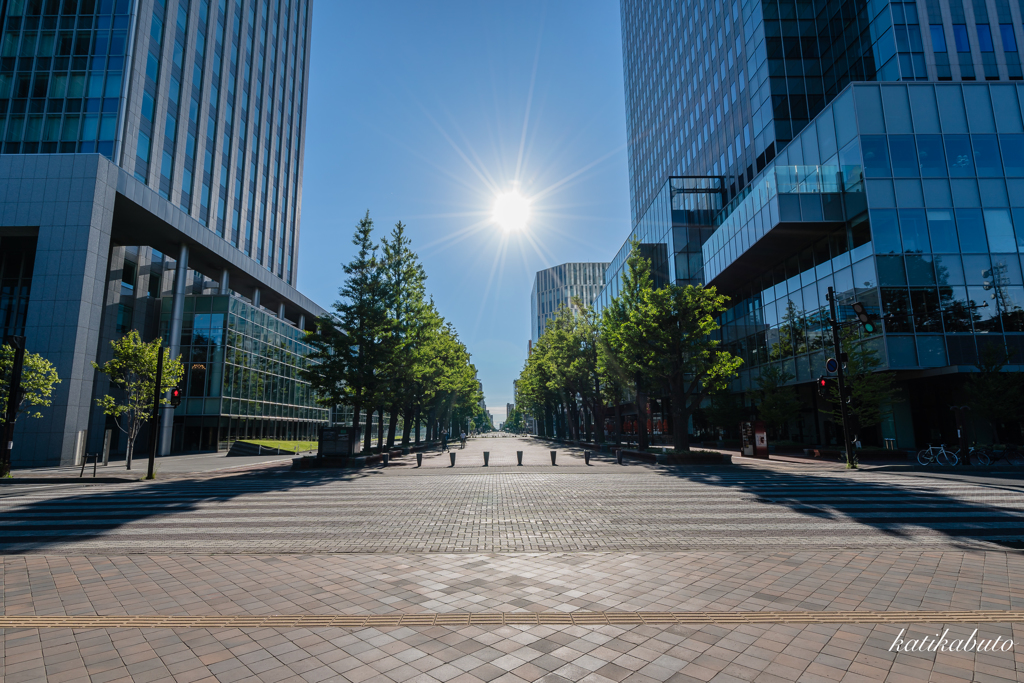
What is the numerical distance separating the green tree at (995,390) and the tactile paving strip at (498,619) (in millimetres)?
24792

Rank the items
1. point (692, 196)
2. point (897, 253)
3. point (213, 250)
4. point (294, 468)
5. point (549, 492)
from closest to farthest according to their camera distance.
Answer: point (549, 492) → point (294, 468) → point (897, 253) → point (213, 250) → point (692, 196)

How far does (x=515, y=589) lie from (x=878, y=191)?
103ft

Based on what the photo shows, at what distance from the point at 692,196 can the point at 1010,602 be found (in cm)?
4831

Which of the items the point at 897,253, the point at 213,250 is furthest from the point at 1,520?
the point at 897,253

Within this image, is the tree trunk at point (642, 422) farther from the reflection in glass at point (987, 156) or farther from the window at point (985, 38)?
the window at point (985, 38)

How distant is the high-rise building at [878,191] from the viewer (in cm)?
2705

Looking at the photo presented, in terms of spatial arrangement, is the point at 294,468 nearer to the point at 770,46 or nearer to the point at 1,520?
the point at 1,520

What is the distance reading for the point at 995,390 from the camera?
23.5 metres

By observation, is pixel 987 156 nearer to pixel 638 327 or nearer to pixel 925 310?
pixel 925 310

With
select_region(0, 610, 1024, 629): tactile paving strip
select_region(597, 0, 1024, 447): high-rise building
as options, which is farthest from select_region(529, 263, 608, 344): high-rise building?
select_region(0, 610, 1024, 629): tactile paving strip

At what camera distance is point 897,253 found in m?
27.4

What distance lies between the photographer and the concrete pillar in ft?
116

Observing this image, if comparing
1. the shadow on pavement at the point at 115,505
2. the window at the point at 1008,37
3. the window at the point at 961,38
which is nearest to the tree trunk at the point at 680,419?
the shadow on pavement at the point at 115,505

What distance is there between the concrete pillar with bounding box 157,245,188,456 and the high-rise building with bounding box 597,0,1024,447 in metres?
39.4
